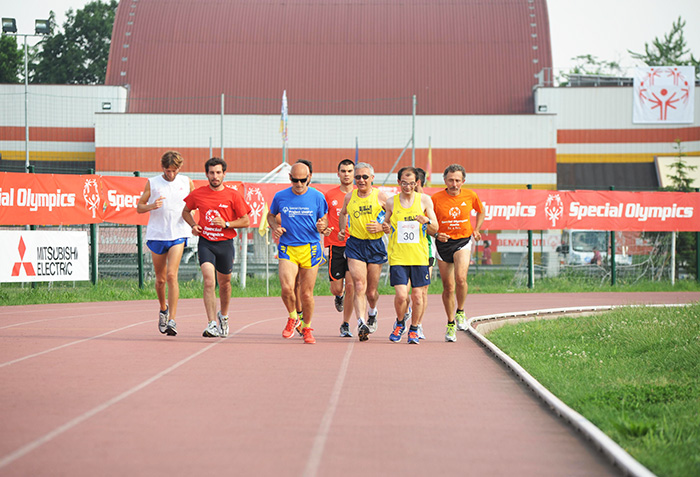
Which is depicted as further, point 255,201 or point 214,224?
point 255,201

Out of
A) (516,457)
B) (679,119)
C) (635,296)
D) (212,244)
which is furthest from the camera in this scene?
(679,119)

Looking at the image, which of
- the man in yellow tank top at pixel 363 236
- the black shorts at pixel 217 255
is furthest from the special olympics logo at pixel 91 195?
the man in yellow tank top at pixel 363 236

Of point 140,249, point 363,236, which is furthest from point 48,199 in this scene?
point 363,236

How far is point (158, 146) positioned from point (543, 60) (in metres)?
19.4

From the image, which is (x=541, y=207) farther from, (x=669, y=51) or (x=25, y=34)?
(x=669, y=51)

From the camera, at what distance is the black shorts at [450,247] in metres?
11.7

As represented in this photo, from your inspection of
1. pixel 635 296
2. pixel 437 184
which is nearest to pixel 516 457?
pixel 635 296

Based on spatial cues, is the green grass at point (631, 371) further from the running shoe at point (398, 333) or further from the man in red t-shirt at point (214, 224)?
the man in red t-shirt at point (214, 224)

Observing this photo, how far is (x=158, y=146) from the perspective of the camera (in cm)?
4025

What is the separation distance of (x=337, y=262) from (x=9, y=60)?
61831mm

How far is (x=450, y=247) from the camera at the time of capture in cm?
1176

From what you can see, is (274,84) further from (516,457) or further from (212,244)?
(516,457)

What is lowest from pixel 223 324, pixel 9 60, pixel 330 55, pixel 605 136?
pixel 223 324

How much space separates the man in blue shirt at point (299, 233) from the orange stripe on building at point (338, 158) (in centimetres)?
2935
